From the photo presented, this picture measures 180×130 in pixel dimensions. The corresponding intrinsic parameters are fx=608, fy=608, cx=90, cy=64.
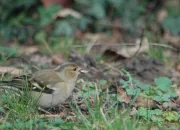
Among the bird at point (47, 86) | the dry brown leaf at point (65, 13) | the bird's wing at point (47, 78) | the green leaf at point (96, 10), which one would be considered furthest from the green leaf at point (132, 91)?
the green leaf at point (96, 10)

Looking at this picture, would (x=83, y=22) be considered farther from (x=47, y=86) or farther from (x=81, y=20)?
A: (x=47, y=86)

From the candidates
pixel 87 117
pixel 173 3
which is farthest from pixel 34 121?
pixel 173 3

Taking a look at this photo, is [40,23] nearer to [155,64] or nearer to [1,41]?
[1,41]

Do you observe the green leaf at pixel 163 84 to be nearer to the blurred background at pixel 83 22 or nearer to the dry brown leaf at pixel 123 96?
the dry brown leaf at pixel 123 96

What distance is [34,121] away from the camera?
18.0 ft

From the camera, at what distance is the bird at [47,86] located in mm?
6098

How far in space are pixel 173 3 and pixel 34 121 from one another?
6.91 metres

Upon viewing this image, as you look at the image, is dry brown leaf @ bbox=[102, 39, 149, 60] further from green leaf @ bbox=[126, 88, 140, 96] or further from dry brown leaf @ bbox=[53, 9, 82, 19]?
green leaf @ bbox=[126, 88, 140, 96]

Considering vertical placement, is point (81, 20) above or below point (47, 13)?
→ below

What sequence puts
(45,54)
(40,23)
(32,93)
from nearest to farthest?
(32,93), (45,54), (40,23)

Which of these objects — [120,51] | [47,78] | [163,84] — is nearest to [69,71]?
[47,78]

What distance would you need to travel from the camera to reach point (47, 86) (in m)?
6.19

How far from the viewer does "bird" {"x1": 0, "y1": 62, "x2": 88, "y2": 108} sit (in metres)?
6.10

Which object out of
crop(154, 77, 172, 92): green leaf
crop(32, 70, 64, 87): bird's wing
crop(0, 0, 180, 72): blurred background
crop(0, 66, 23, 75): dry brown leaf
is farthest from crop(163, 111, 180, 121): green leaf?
crop(0, 0, 180, 72): blurred background
